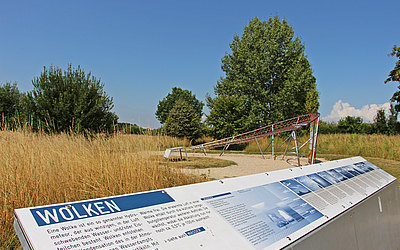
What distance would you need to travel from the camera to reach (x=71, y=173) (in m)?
3.30

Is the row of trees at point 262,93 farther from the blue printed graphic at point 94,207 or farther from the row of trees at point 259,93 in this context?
the blue printed graphic at point 94,207

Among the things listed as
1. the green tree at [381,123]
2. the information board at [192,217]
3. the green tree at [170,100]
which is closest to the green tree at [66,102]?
the information board at [192,217]

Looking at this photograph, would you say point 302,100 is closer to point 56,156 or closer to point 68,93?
point 68,93

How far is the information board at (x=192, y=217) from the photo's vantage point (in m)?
1.08

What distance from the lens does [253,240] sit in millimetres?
1368

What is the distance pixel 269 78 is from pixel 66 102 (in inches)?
618

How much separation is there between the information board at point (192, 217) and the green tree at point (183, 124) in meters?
17.2

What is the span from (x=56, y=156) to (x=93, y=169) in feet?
1.81

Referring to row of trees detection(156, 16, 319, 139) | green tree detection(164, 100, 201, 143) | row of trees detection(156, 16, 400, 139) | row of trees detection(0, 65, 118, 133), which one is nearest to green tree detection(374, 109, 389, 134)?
row of trees detection(156, 16, 400, 139)

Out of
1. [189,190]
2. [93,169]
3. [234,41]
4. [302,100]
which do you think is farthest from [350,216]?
[234,41]

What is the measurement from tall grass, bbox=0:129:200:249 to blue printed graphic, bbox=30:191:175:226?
1881mm

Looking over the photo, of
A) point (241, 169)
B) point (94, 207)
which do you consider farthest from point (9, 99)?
point (94, 207)

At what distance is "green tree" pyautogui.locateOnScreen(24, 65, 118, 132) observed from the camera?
31.2ft

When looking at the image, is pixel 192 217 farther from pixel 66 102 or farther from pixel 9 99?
pixel 9 99
